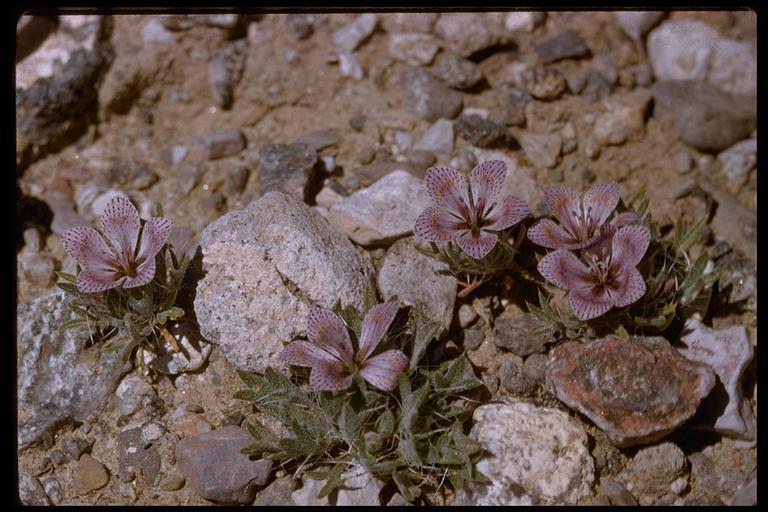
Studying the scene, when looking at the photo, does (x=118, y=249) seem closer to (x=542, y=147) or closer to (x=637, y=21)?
(x=542, y=147)

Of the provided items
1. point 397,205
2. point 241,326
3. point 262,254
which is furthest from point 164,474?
point 397,205

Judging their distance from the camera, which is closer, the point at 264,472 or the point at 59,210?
Result: the point at 264,472

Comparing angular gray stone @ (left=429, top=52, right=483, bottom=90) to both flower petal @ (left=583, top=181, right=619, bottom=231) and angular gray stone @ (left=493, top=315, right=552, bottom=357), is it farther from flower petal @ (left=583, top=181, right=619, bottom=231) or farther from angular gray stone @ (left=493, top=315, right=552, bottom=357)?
angular gray stone @ (left=493, top=315, right=552, bottom=357)

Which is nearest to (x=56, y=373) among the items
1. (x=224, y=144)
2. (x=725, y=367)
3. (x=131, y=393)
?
(x=131, y=393)

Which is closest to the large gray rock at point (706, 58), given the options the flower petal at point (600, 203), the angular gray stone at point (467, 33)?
the angular gray stone at point (467, 33)

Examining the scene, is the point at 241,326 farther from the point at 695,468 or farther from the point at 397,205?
the point at 695,468

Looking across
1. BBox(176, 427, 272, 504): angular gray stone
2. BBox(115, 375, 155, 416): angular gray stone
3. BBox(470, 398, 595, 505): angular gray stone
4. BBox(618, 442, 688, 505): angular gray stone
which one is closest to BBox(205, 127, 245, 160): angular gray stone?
BBox(115, 375, 155, 416): angular gray stone
